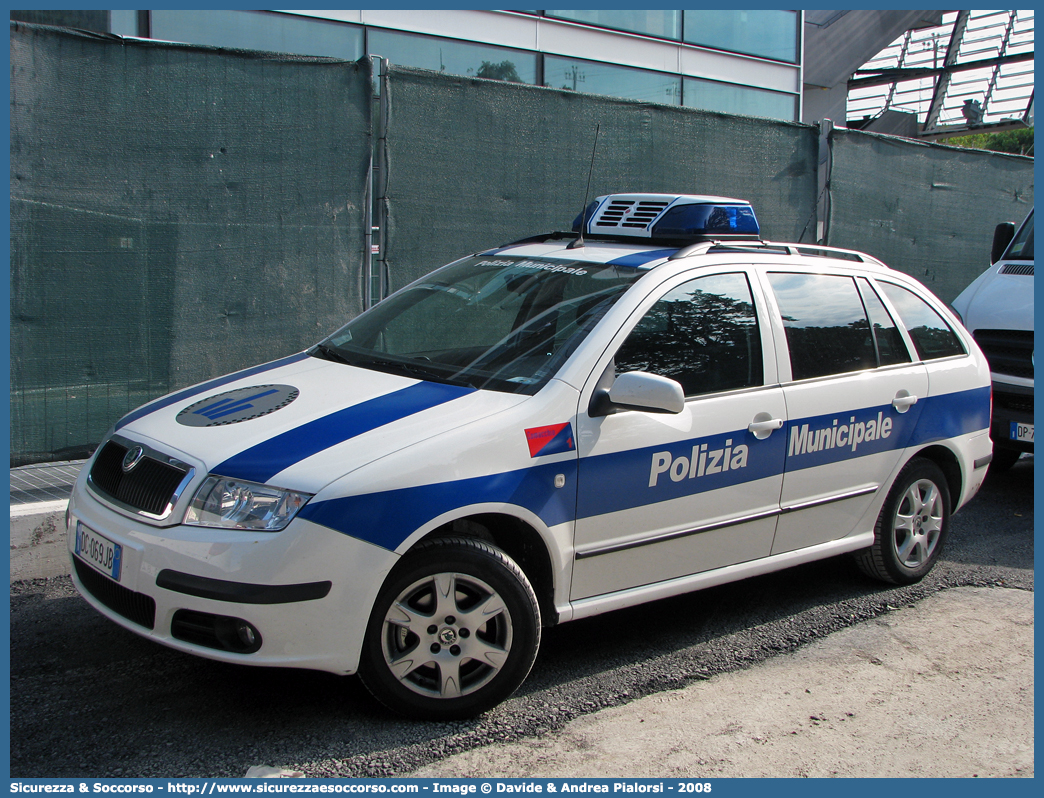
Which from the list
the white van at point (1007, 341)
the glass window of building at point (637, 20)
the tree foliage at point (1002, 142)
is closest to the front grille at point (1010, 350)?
the white van at point (1007, 341)

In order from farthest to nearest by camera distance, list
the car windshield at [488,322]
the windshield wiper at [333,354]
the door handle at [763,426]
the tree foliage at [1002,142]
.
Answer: the tree foliage at [1002,142] < the windshield wiper at [333,354] < the door handle at [763,426] < the car windshield at [488,322]

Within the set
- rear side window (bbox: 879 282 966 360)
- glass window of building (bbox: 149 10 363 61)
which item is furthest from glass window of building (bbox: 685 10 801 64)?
rear side window (bbox: 879 282 966 360)

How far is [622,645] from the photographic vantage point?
3.96m

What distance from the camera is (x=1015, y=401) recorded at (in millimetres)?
6473

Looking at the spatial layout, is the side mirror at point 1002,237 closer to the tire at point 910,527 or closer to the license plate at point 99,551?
the tire at point 910,527

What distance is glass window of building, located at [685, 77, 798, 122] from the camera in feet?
49.0

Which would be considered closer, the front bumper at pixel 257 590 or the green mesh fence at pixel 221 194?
the front bumper at pixel 257 590

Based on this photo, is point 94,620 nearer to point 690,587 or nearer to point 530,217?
point 690,587

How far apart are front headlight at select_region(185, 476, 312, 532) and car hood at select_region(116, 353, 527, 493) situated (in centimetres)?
3

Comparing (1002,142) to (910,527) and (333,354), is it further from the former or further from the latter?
(333,354)

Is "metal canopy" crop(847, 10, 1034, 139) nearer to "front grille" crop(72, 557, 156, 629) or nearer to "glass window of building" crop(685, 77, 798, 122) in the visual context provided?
"glass window of building" crop(685, 77, 798, 122)

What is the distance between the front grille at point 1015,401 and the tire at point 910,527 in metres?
1.98

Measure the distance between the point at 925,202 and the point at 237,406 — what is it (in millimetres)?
8076

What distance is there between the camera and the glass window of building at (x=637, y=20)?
13.9 meters
